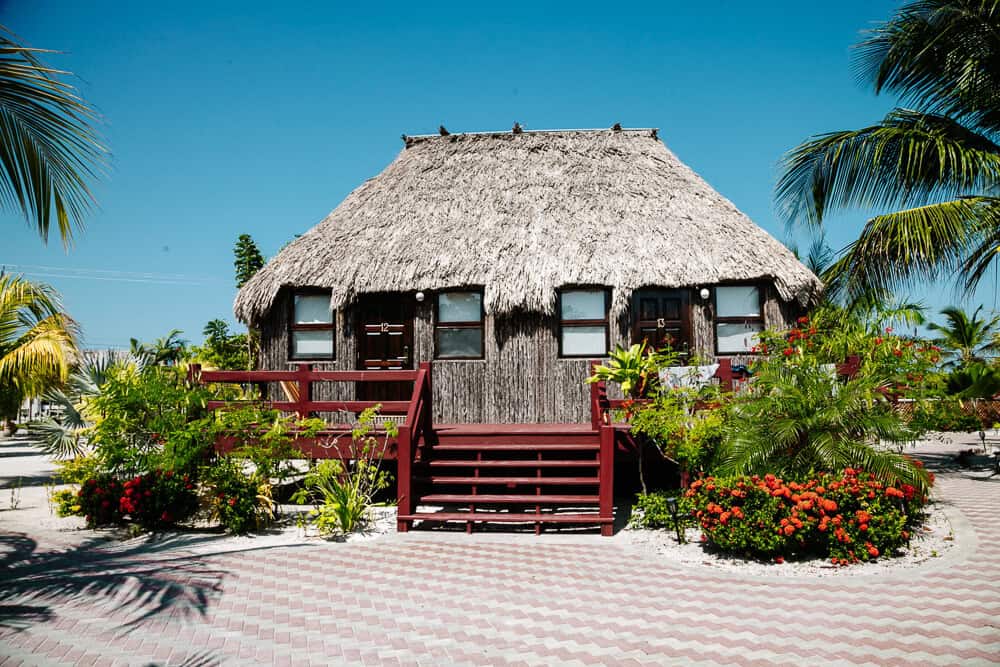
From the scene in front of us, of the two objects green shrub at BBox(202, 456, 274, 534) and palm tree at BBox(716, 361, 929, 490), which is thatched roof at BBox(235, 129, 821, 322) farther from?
green shrub at BBox(202, 456, 274, 534)

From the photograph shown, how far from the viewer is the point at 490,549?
23.1 feet

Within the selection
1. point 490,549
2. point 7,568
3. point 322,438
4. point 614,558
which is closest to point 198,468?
point 322,438

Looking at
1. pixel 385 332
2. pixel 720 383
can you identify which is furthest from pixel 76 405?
pixel 720 383

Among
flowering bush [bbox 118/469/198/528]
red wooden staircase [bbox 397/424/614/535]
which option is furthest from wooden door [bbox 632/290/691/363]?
flowering bush [bbox 118/469/198/528]

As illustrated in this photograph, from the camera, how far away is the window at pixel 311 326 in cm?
1155

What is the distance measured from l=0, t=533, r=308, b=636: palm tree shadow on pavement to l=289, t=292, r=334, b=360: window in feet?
15.1

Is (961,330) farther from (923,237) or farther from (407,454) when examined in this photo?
(407,454)

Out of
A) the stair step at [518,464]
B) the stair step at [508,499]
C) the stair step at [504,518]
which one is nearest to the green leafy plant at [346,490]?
the stair step at [504,518]

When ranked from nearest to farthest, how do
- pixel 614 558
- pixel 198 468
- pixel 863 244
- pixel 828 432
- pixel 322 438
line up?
1. pixel 614 558
2. pixel 828 432
3. pixel 198 468
4. pixel 322 438
5. pixel 863 244

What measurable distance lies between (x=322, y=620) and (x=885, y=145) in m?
11.2

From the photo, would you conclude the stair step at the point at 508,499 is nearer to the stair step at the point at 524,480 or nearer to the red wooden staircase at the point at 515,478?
the red wooden staircase at the point at 515,478

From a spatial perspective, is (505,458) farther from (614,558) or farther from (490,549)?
(614,558)

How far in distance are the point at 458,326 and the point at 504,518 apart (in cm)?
432

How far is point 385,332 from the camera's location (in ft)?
37.6
